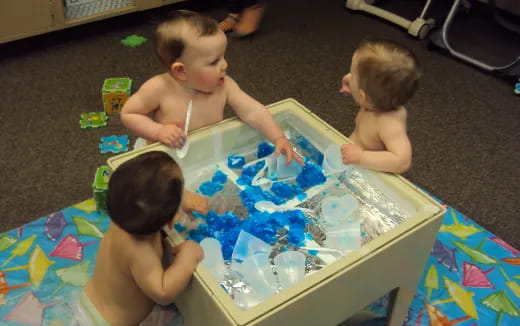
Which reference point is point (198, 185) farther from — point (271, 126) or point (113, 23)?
point (113, 23)

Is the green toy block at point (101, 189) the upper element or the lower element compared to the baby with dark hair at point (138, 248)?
lower

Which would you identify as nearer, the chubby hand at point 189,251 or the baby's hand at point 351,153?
the chubby hand at point 189,251

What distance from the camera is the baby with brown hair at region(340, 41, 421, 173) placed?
98 centimetres

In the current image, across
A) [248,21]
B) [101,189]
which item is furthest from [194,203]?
[248,21]

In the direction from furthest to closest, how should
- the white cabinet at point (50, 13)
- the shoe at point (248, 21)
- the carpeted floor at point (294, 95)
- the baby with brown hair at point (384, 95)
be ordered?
1. the shoe at point (248, 21)
2. the white cabinet at point (50, 13)
3. the carpeted floor at point (294, 95)
4. the baby with brown hair at point (384, 95)

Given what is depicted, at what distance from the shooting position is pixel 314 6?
266 centimetres

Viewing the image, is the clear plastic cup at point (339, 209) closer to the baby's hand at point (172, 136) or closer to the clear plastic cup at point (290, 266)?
the clear plastic cup at point (290, 266)

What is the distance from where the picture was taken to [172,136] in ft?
3.28

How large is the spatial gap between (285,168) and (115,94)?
912mm

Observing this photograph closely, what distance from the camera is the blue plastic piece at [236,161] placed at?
1066 mm

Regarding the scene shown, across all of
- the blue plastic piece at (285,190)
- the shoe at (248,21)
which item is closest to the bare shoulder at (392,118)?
the blue plastic piece at (285,190)

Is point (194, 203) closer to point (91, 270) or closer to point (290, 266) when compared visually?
point (290, 266)

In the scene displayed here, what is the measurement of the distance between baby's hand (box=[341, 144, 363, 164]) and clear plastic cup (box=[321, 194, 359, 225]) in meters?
0.07

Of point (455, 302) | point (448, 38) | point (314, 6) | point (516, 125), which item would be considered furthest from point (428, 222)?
point (314, 6)
